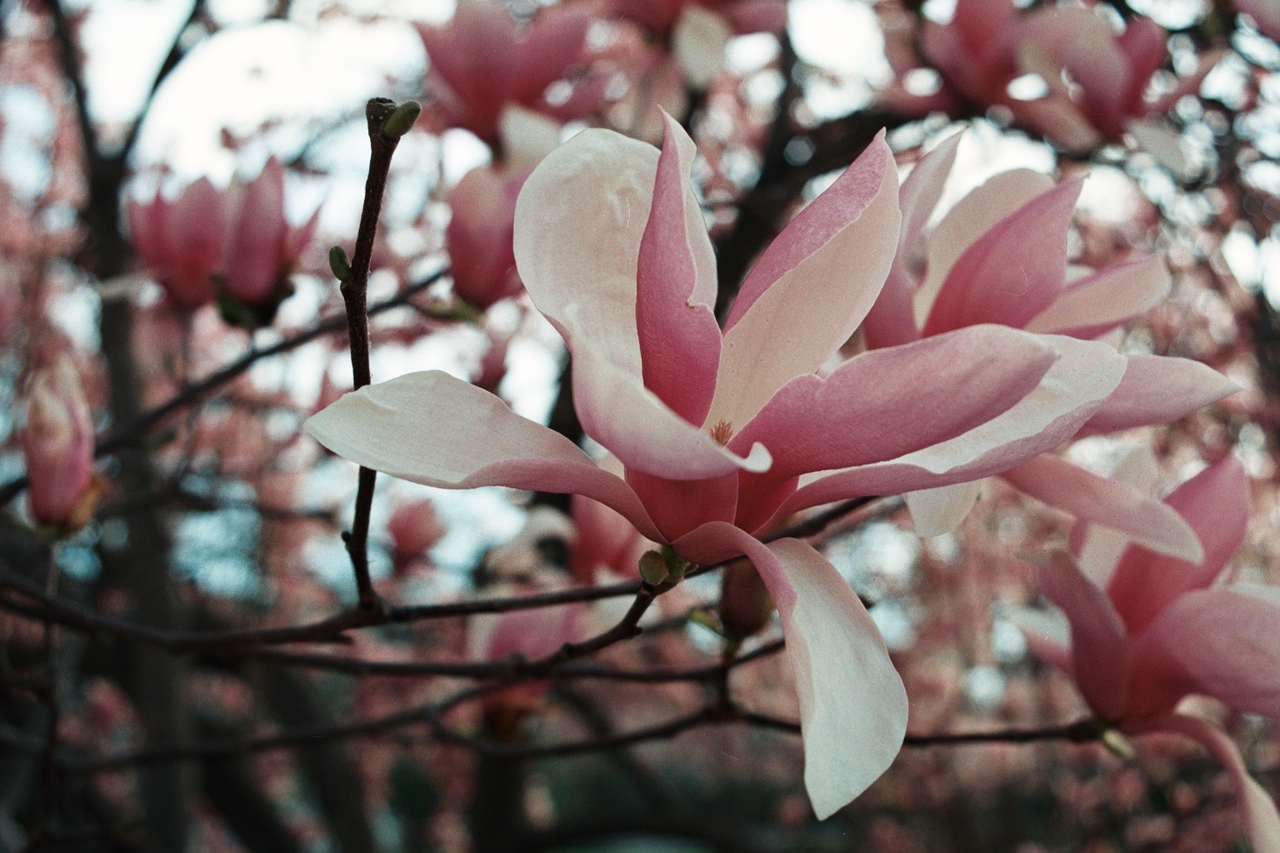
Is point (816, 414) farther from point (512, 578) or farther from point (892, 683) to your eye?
point (512, 578)

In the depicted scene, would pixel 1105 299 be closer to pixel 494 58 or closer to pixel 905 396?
→ pixel 905 396

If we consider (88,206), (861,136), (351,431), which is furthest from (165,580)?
(351,431)

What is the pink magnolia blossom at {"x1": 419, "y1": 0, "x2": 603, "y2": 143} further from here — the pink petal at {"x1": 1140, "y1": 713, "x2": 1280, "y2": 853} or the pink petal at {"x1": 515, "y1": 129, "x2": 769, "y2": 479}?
the pink petal at {"x1": 1140, "y1": 713, "x2": 1280, "y2": 853}

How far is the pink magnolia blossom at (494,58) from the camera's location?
3.49 ft

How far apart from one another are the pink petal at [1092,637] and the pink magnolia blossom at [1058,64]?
0.61 meters

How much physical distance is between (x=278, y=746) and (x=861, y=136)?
1.19 m

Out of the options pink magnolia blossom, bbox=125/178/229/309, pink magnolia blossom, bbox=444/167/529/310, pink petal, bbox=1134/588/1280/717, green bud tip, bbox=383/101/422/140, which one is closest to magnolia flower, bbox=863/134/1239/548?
pink petal, bbox=1134/588/1280/717

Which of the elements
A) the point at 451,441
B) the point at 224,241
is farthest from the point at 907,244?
the point at 224,241

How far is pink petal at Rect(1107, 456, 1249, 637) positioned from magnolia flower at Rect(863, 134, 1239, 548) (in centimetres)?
11

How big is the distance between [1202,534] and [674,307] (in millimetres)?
385

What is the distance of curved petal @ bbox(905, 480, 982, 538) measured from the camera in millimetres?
468

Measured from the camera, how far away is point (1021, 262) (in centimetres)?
52

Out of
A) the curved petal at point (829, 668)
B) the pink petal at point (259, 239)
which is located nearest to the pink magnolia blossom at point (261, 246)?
the pink petal at point (259, 239)

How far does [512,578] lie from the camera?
4.02 feet
